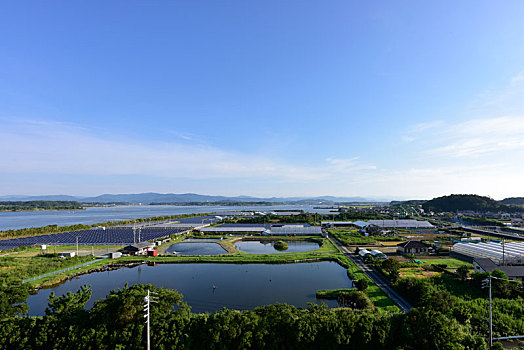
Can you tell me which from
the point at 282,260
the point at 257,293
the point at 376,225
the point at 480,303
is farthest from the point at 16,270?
the point at 376,225

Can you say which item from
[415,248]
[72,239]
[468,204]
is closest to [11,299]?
[72,239]

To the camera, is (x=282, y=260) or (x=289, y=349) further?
(x=282, y=260)

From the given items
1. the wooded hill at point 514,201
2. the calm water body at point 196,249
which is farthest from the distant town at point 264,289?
the wooded hill at point 514,201

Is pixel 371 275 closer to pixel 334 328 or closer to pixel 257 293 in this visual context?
pixel 257 293

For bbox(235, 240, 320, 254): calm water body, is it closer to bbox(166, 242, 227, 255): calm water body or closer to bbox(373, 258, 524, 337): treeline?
bbox(166, 242, 227, 255): calm water body

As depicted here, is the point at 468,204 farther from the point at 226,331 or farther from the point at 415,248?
the point at 226,331

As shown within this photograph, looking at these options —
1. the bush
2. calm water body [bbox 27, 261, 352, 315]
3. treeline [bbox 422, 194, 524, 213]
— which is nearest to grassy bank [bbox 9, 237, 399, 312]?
calm water body [bbox 27, 261, 352, 315]

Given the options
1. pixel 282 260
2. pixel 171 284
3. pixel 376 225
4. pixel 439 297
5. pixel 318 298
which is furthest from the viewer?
pixel 376 225
